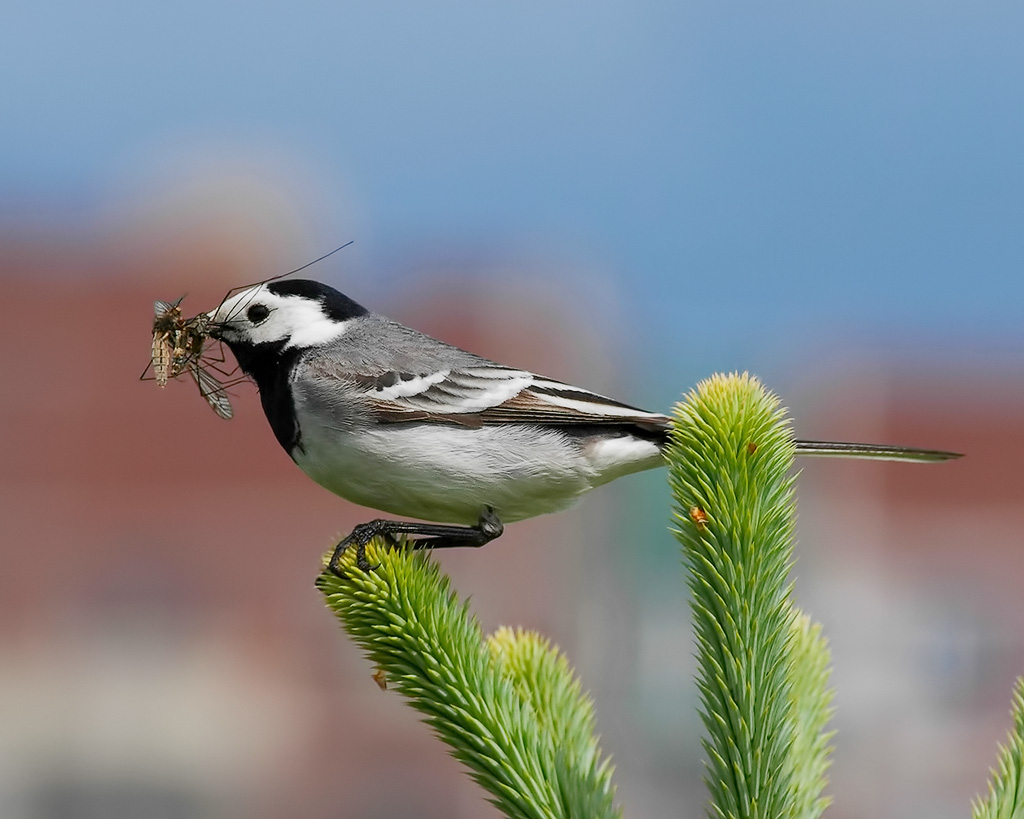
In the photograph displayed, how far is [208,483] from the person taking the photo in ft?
82.4

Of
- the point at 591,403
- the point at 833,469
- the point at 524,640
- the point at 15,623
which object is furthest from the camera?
the point at 833,469

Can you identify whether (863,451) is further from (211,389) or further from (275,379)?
(211,389)

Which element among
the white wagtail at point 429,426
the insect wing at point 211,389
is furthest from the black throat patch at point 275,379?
the insect wing at point 211,389

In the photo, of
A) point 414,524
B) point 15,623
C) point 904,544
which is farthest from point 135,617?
point 414,524

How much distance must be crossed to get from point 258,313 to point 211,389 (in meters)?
0.31

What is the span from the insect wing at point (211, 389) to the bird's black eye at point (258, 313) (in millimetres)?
239

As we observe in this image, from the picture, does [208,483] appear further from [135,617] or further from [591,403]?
[591,403]

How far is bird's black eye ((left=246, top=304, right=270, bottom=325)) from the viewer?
391 centimetres

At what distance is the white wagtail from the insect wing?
4.8 inches

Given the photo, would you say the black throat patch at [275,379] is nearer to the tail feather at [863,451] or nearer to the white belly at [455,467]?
the white belly at [455,467]

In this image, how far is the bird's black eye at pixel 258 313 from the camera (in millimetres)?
3914

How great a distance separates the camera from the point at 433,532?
3.40 metres

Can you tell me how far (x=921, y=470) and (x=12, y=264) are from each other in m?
20.6

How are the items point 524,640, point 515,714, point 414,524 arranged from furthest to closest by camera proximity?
point 414,524 → point 524,640 → point 515,714
